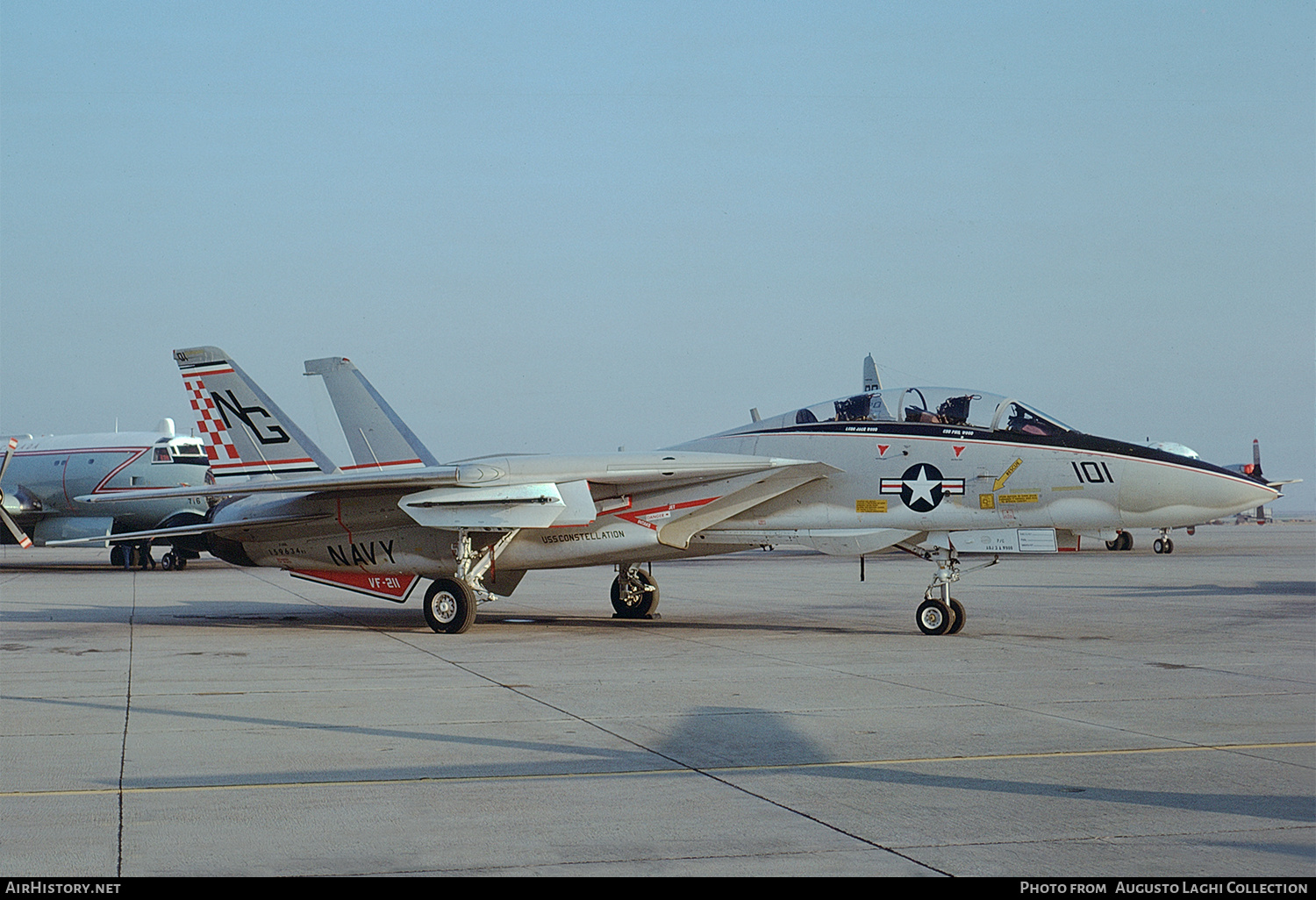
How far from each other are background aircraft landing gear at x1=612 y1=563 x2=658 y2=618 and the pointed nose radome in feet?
21.3

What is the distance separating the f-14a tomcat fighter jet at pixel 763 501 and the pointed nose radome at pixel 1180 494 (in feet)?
0.06

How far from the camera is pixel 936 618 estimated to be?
1308 centimetres

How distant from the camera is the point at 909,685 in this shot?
30.3 feet

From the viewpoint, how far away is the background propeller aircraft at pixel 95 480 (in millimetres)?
31031

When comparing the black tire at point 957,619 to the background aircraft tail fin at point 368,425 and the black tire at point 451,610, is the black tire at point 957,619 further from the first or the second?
the background aircraft tail fin at point 368,425

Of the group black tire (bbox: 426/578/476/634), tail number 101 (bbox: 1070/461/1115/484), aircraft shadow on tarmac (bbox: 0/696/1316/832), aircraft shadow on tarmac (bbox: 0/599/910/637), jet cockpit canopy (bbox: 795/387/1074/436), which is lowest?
aircraft shadow on tarmac (bbox: 0/696/1316/832)

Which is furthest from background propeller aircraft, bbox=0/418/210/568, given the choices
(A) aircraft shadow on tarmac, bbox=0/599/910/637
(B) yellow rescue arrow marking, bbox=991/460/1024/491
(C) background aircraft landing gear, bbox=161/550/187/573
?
(B) yellow rescue arrow marking, bbox=991/460/1024/491

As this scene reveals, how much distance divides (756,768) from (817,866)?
6.08ft

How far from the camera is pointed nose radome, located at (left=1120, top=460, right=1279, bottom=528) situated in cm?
1229

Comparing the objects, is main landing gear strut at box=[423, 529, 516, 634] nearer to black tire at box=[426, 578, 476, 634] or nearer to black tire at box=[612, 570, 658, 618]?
black tire at box=[426, 578, 476, 634]

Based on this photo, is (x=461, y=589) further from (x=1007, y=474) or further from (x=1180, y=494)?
(x=1180, y=494)

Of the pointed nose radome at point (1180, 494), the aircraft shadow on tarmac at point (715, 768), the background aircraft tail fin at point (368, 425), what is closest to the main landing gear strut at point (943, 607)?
the pointed nose radome at point (1180, 494)
